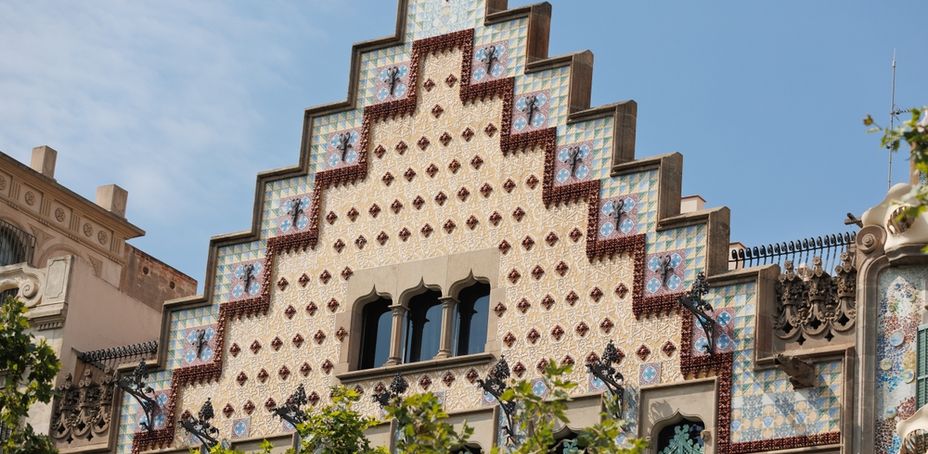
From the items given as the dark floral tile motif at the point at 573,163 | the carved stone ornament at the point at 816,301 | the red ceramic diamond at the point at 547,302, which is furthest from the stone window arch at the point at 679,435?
the dark floral tile motif at the point at 573,163

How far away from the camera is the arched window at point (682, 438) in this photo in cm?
3266

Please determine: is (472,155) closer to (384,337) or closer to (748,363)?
(384,337)

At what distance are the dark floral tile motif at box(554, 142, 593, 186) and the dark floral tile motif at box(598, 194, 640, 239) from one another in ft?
1.91

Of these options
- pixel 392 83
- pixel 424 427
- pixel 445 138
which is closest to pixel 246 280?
pixel 392 83

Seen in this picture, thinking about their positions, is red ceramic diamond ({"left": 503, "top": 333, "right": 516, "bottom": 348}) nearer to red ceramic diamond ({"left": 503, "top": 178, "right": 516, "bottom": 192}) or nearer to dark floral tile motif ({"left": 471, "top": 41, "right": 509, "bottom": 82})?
red ceramic diamond ({"left": 503, "top": 178, "right": 516, "bottom": 192})

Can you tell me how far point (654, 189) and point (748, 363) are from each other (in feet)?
10.1

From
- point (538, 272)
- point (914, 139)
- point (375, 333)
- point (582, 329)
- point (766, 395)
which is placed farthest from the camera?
point (375, 333)

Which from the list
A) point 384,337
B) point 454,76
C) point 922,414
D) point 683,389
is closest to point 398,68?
point 454,76

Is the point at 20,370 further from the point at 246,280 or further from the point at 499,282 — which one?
the point at 499,282

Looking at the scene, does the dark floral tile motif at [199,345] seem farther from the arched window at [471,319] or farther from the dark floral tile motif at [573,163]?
the dark floral tile motif at [573,163]

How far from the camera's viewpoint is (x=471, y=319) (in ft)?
116

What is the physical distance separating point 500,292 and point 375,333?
2372 millimetres

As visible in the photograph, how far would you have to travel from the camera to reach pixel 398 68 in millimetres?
37656

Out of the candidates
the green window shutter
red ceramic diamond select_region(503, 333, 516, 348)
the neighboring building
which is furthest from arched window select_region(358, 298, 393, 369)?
the green window shutter
